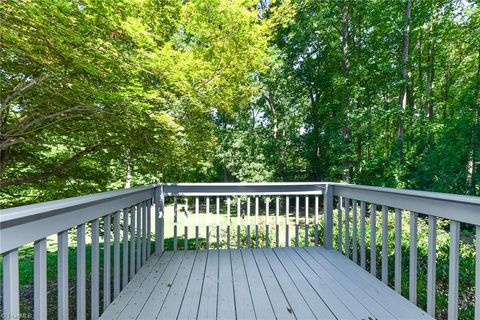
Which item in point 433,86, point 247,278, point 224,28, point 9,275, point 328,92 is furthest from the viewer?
point 433,86

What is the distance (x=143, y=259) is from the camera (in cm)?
302

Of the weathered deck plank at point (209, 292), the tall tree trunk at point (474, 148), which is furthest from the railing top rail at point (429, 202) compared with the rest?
the tall tree trunk at point (474, 148)

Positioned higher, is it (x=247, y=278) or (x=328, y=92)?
(x=328, y=92)

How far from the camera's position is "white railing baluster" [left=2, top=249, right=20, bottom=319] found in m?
1.08

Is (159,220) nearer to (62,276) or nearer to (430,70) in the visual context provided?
(62,276)

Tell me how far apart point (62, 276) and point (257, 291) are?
1.41m

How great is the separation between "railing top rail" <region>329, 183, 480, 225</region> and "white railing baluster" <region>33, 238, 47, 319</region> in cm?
217

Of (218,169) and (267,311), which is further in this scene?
(218,169)

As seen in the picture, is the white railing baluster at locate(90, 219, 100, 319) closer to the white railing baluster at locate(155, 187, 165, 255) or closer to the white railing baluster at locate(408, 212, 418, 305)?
the white railing baluster at locate(155, 187, 165, 255)

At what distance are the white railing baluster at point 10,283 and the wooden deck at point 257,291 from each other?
3.18 feet

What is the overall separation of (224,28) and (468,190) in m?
7.29

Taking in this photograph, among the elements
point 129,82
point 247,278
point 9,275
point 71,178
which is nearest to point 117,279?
point 247,278

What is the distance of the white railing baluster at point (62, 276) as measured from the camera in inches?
57.1

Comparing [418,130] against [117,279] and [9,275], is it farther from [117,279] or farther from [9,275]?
[9,275]
